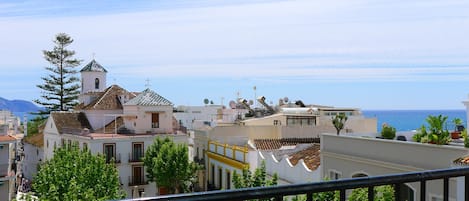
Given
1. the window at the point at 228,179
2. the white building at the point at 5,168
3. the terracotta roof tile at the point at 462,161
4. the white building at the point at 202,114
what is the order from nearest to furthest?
the terracotta roof tile at the point at 462,161, the white building at the point at 5,168, the window at the point at 228,179, the white building at the point at 202,114

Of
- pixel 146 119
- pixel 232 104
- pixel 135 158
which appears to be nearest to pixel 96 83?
pixel 146 119

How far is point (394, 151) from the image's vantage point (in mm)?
13844

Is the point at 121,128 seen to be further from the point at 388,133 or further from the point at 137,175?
the point at 388,133

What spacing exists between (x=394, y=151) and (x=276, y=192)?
12.7m

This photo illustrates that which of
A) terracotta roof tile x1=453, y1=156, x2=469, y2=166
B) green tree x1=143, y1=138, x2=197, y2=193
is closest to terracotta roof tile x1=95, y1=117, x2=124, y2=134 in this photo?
green tree x1=143, y1=138, x2=197, y2=193

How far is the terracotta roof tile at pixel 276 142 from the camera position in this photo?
2616 cm

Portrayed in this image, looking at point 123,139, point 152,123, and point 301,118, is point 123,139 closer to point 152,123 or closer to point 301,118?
point 152,123

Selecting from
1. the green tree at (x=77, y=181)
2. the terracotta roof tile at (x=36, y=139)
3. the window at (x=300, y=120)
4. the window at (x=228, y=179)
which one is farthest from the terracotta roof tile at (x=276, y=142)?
the terracotta roof tile at (x=36, y=139)

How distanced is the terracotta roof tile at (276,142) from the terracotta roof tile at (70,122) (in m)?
13.1

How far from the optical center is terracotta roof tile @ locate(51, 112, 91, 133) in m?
34.8

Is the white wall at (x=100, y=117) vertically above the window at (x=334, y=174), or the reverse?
the white wall at (x=100, y=117)

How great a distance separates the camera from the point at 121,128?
33.2 m

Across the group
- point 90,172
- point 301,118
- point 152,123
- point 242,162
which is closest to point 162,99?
point 152,123

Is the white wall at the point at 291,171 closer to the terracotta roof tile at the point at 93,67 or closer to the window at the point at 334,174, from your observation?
the window at the point at 334,174
